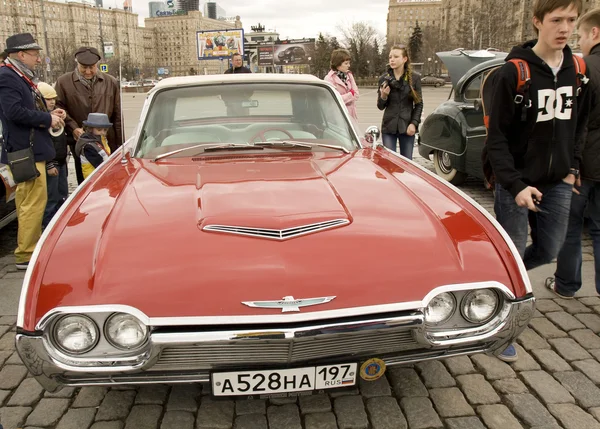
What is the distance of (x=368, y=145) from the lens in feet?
12.6

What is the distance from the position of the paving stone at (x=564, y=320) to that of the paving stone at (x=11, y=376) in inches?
135

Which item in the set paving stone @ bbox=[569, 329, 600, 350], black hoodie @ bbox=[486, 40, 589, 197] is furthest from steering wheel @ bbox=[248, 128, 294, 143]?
paving stone @ bbox=[569, 329, 600, 350]

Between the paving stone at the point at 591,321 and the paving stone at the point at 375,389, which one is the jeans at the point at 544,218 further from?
the paving stone at the point at 375,389

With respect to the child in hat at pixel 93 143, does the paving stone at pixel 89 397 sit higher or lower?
lower

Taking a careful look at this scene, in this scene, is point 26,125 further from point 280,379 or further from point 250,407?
point 280,379

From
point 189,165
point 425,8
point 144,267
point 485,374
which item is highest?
point 425,8

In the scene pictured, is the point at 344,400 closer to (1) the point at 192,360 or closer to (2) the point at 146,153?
(1) the point at 192,360

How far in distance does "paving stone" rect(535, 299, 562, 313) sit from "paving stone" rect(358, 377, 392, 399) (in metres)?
1.61

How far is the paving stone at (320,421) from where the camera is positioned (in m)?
2.54

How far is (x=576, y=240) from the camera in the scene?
12.4ft

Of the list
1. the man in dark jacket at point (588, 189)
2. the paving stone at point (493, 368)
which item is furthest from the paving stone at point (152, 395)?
the man in dark jacket at point (588, 189)

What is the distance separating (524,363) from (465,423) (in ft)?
2.52

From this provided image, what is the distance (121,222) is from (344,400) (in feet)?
4.77

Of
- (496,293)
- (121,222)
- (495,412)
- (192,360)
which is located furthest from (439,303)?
(121,222)
